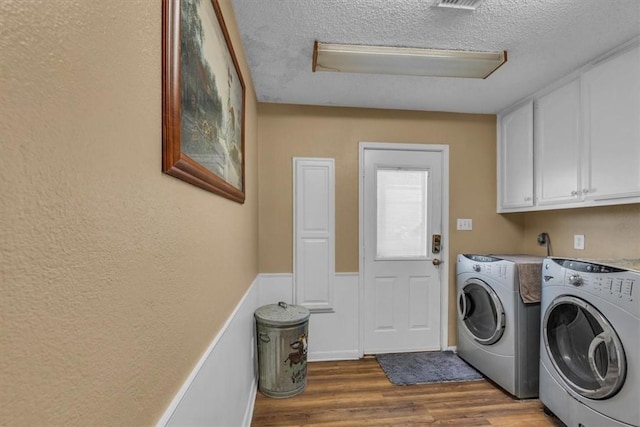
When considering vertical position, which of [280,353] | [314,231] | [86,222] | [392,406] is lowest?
[392,406]

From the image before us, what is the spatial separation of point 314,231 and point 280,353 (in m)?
1.03

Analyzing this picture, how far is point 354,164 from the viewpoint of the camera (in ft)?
8.86

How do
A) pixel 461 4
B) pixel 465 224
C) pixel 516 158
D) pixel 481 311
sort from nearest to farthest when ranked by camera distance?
pixel 461 4
pixel 481 311
pixel 516 158
pixel 465 224

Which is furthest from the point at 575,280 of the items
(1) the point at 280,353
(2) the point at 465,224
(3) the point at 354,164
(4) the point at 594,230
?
(1) the point at 280,353

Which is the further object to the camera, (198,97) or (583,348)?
(583,348)

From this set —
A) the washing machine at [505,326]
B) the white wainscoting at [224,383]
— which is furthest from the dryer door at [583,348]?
the white wainscoting at [224,383]

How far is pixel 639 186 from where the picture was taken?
1.63 metres

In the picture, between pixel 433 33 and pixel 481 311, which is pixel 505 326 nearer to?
pixel 481 311

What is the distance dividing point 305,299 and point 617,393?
1.98 meters

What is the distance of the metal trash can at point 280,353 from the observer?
210 cm

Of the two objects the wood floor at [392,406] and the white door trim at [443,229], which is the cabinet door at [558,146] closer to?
the white door trim at [443,229]

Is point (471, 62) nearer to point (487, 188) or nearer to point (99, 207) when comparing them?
point (487, 188)

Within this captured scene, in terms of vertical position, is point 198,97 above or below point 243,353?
above

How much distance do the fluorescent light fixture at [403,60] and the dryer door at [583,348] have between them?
1492 millimetres
